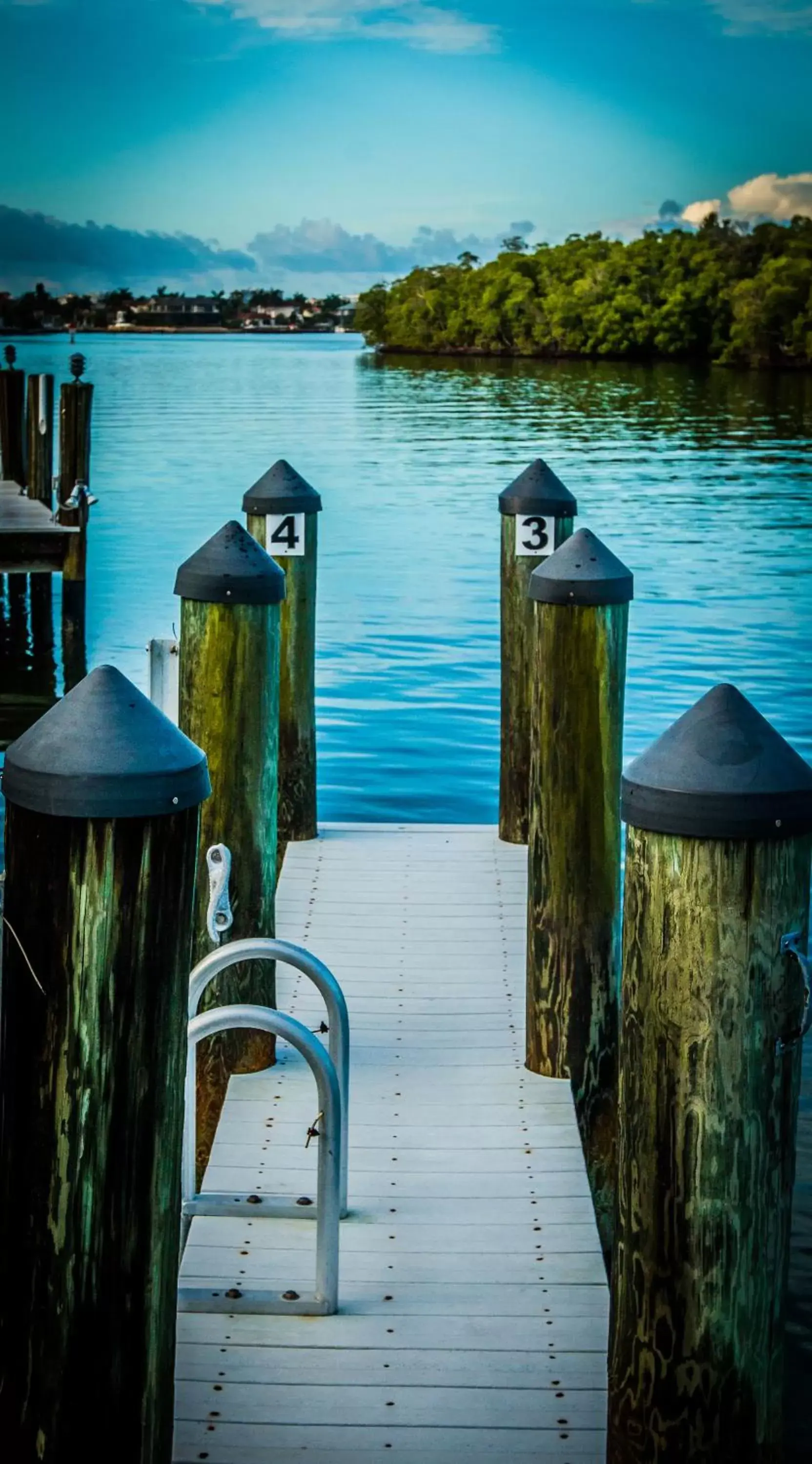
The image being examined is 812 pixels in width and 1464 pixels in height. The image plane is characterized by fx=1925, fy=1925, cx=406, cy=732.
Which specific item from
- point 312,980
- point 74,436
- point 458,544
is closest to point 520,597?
point 312,980

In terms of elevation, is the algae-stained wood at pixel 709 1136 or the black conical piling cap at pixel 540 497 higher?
the black conical piling cap at pixel 540 497

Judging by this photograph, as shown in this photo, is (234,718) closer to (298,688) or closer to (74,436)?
(298,688)

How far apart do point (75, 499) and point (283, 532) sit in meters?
10.3

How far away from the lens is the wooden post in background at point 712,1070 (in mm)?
3463

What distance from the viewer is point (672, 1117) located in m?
3.53

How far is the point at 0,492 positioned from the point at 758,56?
135 meters

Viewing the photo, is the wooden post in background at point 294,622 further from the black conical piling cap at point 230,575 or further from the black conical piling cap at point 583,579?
the black conical piling cap at point 583,579

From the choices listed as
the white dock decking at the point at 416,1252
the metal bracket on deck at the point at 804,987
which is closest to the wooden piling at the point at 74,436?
the white dock decking at the point at 416,1252

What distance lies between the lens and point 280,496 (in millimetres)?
8398

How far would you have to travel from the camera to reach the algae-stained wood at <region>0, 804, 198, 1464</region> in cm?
315

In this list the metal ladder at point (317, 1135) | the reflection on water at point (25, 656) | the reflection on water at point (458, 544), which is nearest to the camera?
the metal ladder at point (317, 1135)

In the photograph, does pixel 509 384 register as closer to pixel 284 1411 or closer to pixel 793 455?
pixel 793 455

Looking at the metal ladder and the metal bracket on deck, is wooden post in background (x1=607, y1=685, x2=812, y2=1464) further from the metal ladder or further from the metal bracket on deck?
the metal ladder

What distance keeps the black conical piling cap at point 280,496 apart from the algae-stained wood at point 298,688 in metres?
0.04
